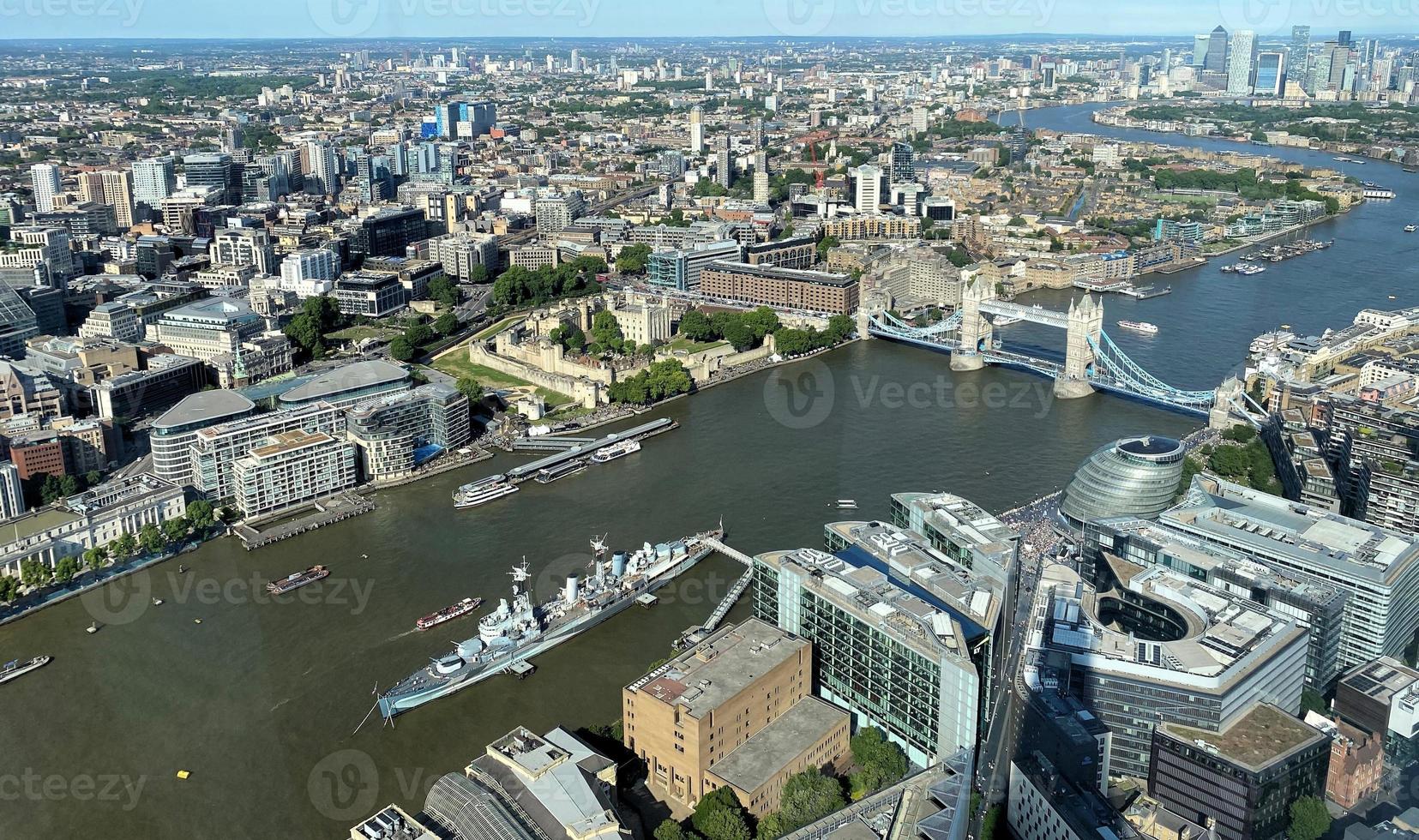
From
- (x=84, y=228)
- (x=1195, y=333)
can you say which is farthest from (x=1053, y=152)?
(x=84, y=228)

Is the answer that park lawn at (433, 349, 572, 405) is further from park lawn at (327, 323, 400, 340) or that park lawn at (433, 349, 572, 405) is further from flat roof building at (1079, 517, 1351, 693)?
flat roof building at (1079, 517, 1351, 693)

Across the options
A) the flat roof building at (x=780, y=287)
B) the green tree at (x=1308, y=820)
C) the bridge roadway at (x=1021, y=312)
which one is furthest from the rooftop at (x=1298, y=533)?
the flat roof building at (x=780, y=287)

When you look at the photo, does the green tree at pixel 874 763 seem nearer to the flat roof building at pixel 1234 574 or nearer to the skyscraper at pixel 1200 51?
the flat roof building at pixel 1234 574

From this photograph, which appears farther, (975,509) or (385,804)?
(975,509)

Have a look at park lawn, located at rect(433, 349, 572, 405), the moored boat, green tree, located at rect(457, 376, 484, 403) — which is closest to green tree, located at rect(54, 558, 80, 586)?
the moored boat

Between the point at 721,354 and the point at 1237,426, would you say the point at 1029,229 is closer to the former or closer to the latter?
the point at 721,354
